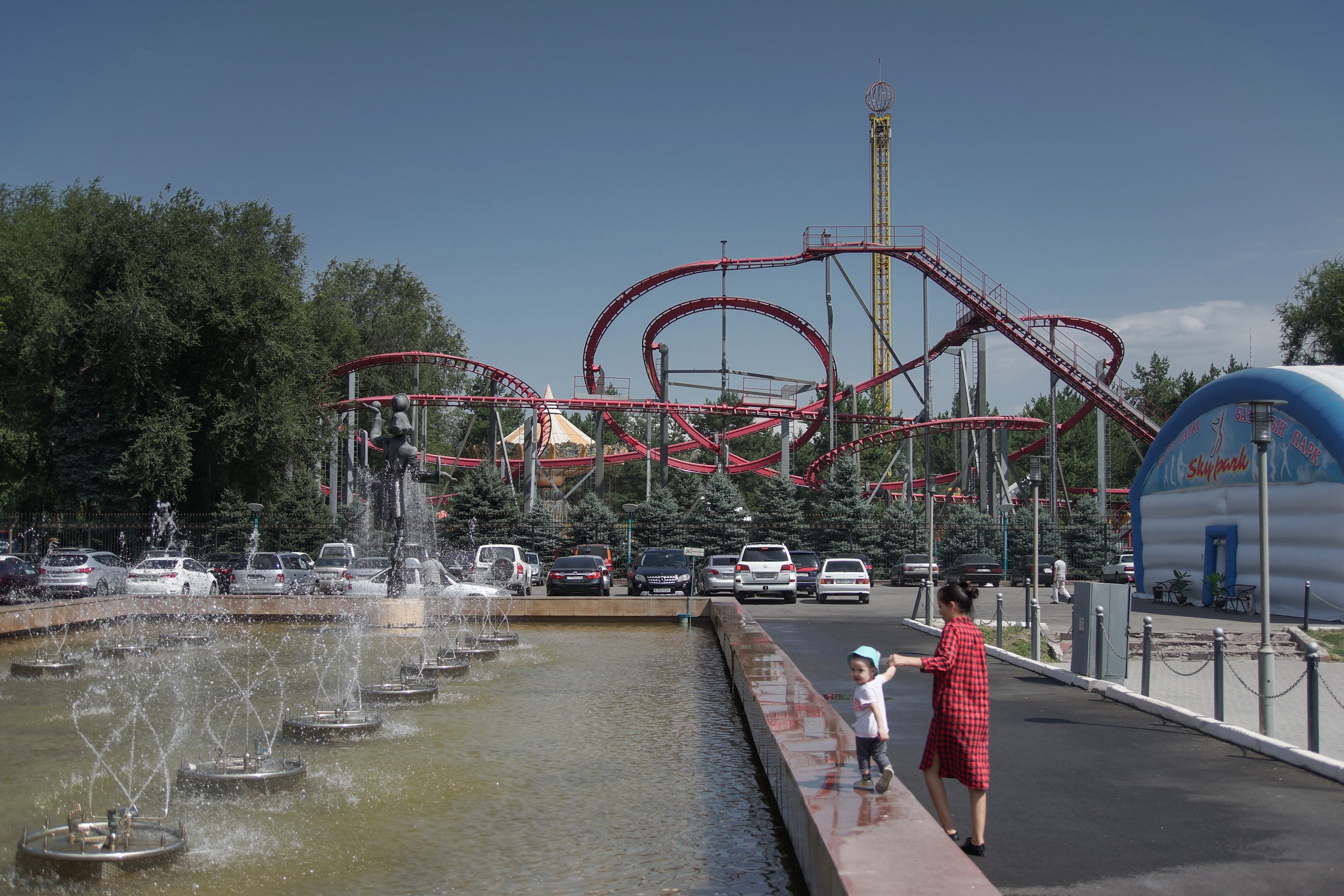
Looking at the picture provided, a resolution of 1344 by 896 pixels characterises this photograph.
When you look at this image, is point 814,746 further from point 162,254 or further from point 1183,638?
point 162,254

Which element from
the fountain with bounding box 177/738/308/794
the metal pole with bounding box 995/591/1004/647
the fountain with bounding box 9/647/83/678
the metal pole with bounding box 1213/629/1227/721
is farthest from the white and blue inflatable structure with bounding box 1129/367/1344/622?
the fountain with bounding box 9/647/83/678

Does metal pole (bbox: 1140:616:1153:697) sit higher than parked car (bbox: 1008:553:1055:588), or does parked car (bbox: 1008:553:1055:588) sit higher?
metal pole (bbox: 1140:616:1153:697)

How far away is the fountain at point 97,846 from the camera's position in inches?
253

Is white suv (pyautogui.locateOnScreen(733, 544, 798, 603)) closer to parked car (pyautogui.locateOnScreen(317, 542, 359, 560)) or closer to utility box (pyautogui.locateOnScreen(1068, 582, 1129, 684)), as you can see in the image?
parked car (pyautogui.locateOnScreen(317, 542, 359, 560))

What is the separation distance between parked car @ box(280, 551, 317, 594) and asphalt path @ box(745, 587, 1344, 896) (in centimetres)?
2137

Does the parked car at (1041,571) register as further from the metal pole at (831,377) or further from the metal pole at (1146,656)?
the metal pole at (1146,656)

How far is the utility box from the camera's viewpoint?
14914mm

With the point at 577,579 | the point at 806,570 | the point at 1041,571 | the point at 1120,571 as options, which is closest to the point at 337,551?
the point at 577,579

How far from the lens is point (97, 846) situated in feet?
21.9

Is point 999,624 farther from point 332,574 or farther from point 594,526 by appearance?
point 594,526

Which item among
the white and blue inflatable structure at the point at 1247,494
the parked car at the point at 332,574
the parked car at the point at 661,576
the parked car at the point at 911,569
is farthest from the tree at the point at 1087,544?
the parked car at the point at 332,574

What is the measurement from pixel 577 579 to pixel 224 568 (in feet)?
38.1

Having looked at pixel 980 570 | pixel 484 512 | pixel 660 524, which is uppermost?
pixel 484 512

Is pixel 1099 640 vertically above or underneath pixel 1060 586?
above
